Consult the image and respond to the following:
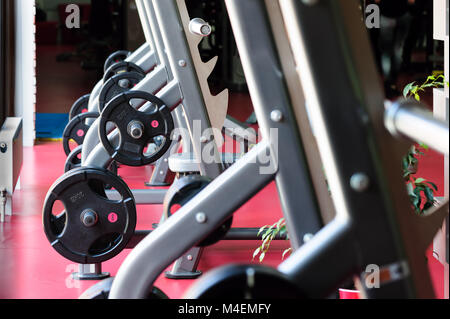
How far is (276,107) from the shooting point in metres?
1.51

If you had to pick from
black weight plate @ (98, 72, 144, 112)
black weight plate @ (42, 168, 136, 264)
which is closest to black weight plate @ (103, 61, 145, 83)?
black weight plate @ (98, 72, 144, 112)

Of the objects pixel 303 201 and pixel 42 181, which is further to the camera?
pixel 42 181

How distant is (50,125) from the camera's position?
703 centimetres

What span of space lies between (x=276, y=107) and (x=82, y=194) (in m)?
1.00

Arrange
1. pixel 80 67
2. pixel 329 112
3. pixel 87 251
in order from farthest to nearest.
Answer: pixel 80 67 < pixel 87 251 < pixel 329 112

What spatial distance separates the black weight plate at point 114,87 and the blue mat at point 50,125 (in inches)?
112

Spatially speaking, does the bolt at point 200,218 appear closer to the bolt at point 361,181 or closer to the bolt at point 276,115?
the bolt at point 276,115

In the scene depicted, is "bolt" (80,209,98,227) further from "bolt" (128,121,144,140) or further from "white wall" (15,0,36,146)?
"white wall" (15,0,36,146)

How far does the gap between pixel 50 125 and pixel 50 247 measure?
3632 mm

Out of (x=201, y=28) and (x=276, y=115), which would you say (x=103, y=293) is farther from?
(x=201, y=28)

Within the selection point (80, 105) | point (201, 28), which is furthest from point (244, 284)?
point (80, 105)

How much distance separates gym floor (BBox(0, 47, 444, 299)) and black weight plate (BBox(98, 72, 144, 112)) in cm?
75

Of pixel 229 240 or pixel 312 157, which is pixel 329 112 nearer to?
pixel 312 157
